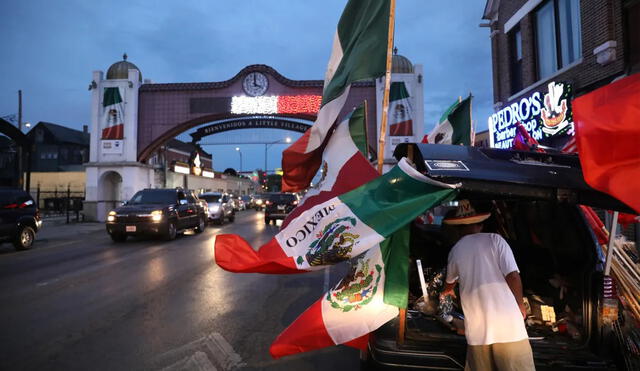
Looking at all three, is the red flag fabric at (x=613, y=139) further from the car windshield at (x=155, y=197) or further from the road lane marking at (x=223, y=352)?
the car windshield at (x=155, y=197)

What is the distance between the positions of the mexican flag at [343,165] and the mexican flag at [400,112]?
65.7 feet

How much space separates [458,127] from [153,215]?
10.1m

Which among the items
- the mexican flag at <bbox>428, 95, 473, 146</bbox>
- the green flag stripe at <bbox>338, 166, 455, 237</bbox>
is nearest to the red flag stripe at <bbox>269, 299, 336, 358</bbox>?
the green flag stripe at <bbox>338, 166, 455, 237</bbox>

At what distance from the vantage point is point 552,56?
471 inches

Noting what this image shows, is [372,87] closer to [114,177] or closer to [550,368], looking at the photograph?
[114,177]

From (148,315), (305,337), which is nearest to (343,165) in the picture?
(305,337)

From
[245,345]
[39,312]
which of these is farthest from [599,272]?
[39,312]

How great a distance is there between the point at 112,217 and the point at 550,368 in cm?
1315

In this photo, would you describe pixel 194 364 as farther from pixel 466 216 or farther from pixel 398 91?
pixel 398 91

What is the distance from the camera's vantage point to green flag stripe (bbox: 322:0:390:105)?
11.9ft

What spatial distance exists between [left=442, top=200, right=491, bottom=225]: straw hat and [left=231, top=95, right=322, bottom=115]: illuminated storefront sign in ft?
69.5

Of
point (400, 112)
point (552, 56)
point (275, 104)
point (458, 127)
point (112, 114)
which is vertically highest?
point (275, 104)

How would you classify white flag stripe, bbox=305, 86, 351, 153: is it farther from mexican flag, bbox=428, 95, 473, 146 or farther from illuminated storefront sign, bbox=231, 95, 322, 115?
illuminated storefront sign, bbox=231, 95, 322, 115

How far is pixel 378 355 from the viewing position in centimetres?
282
